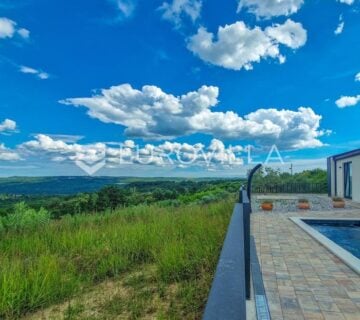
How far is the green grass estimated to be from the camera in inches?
112

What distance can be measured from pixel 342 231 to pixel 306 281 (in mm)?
5955

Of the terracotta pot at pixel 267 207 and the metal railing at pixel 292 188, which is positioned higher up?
the metal railing at pixel 292 188

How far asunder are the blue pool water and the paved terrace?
154 centimetres

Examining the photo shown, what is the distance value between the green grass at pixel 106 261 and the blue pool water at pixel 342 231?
10.3 ft

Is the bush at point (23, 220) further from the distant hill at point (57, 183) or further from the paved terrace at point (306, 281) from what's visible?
the distant hill at point (57, 183)

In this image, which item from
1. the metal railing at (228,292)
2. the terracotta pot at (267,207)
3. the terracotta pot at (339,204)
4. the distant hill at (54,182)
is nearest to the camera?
the metal railing at (228,292)

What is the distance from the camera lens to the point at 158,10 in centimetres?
1119

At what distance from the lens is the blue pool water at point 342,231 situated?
6.90 metres

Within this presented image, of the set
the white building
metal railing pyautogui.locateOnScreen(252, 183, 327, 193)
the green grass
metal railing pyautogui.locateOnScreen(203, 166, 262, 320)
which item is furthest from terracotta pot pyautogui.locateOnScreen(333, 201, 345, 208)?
metal railing pyautogui.locateOnScreen(203, 166, 262, 320)

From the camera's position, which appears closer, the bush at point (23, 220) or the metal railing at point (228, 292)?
the metal railing at point (228, 292)

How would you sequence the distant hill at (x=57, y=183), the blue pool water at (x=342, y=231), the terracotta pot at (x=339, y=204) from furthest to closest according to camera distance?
the distant hill at (x=57, y=183), the terracotta pot at (x=339, y=204), the blue pool water at (x=342, y=231)

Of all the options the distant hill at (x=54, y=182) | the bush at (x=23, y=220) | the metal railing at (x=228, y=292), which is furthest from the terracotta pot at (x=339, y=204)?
the distant hill at (x=54, y=182)

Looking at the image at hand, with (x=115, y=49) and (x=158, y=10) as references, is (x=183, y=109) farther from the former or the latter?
(x=158, y=10)

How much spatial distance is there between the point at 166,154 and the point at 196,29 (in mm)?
9393
